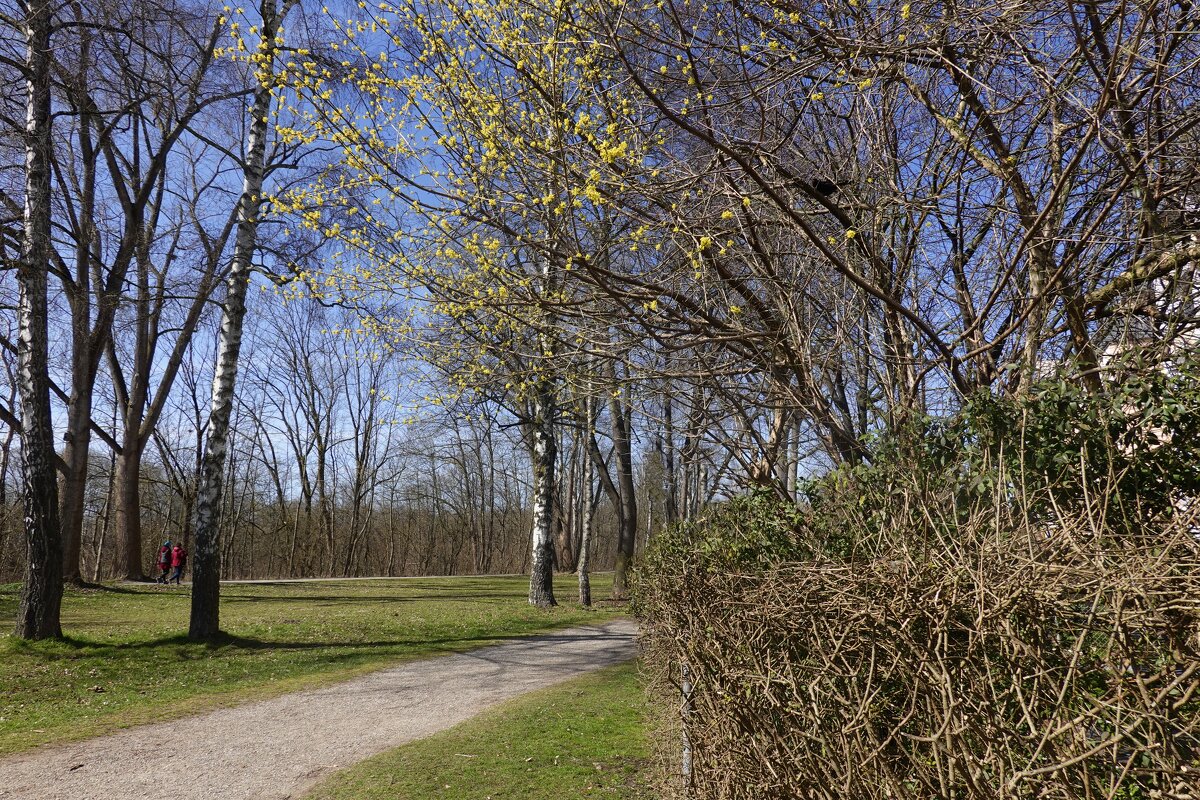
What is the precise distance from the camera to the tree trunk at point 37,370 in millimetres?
9594

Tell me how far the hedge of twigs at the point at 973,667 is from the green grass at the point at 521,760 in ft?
8.88

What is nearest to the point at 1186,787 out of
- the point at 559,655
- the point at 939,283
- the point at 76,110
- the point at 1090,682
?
the point at 1090,682

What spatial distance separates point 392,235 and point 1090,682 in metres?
4.86

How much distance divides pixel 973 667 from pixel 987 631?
13 cm

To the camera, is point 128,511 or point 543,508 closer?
point 543,508

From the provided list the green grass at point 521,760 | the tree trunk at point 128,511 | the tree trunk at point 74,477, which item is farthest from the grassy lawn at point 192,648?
the green grass at point 521,760

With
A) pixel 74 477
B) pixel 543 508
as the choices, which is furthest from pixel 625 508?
pixel 74 477

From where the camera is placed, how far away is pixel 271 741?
6.54m

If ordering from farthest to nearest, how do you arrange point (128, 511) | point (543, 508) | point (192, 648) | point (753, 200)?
point (128, 511), point (543, 508), point (192, 648), point (753, 200)

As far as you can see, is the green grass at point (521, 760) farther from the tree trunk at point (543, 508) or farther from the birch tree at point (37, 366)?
the tree trunk at point (543, 508)

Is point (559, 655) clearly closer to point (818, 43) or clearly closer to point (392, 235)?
point (392, 235)

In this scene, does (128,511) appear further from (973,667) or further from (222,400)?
(973,667)

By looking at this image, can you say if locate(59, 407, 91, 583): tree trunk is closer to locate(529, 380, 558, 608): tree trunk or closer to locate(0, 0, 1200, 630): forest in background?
locate(0, 0, 1200, 630): forest in background

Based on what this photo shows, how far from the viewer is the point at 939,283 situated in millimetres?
5547
